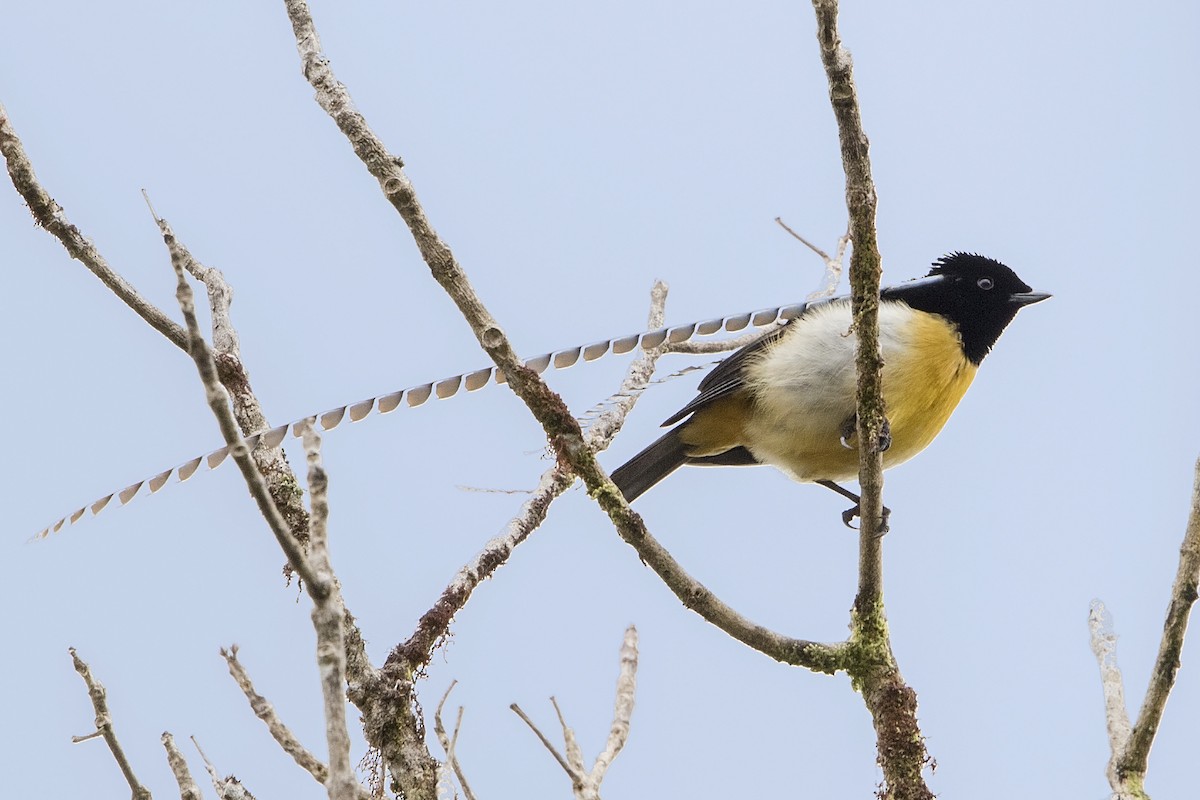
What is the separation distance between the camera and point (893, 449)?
477 centimetres

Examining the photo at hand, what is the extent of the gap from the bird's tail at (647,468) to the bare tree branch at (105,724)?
2.82 metres

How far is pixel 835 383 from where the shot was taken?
4590 mm

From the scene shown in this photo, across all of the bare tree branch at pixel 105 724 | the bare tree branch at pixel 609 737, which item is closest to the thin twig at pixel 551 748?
the bare tree branch at pixel 609 737

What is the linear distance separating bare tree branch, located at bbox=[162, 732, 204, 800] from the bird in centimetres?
268

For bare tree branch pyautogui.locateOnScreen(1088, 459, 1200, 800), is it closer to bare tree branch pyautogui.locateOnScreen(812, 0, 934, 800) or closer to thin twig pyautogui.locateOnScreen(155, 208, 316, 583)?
bare tree branch pyautogui.locateOnScreen(812, 0, 934, 800)

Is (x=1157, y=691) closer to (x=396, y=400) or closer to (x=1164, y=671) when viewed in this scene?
(x=1164, y=671)

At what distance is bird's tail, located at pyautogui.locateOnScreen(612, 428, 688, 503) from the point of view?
5.12 meters

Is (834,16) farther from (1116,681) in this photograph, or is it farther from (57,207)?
(57,207)

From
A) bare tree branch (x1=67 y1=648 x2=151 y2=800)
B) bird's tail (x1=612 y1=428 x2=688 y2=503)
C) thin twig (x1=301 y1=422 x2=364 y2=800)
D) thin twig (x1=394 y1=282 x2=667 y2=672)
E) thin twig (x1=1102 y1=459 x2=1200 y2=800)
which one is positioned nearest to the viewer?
thin twig (x1=301 y1=422 x2=364 y2=800)

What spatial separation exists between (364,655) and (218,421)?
1435mm

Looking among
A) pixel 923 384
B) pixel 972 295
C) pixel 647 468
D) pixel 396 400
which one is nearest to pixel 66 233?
pixel 396 400

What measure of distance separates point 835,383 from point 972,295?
0.88 meters

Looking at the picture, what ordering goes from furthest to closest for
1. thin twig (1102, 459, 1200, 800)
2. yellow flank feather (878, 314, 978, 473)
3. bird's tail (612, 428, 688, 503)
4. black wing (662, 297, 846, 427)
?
1. bird's tail (612, 428, 688, 503)
2. black wing (662, 297, 846, 427)
3. yellow flank feather (878, 314, 978, 473)
4. thin twig (1102, 459, 1200, 800)

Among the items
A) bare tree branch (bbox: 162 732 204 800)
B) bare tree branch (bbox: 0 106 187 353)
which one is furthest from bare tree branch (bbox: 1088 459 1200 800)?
bare tree branch (bbox: 0 106 187 353)
